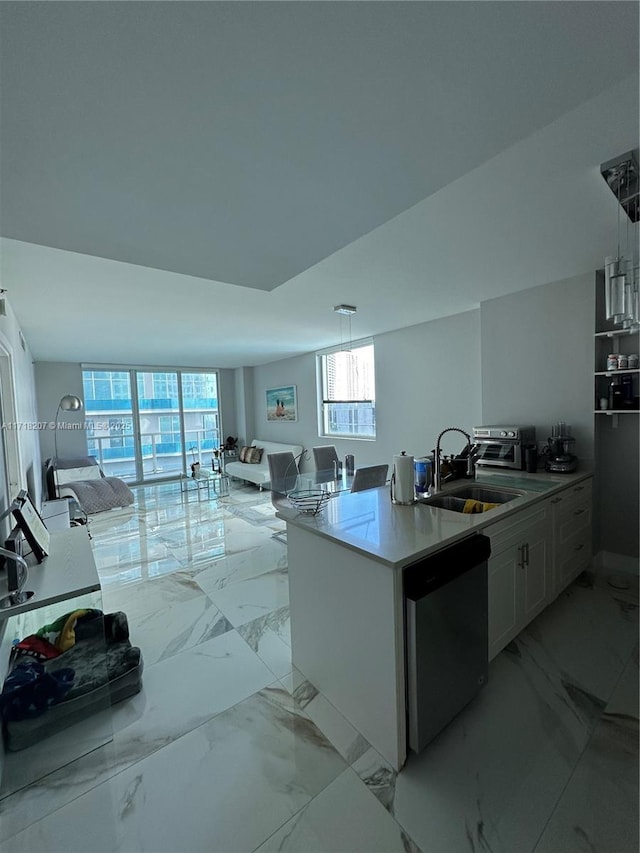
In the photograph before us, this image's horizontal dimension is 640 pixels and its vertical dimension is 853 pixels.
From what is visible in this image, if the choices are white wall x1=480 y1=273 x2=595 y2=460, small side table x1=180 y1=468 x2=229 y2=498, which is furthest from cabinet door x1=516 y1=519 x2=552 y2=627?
small side table x1=180 y1=468 x2=229 y2=498

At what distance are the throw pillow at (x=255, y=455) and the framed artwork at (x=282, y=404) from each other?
772 mm

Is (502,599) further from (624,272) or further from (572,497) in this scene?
(624,272)

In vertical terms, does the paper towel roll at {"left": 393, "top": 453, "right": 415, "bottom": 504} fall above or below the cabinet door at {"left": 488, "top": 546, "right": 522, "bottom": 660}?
above

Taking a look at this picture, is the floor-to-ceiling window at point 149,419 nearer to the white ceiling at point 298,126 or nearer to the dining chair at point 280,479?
the dining chair at point 280,479

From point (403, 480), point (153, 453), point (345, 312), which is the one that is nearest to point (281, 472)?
point (345, 312)

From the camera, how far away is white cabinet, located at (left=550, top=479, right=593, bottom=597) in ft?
7.87

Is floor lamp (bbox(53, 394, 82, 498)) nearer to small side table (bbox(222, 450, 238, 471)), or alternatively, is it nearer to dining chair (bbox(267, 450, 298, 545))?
dining chair (bbox(267, 450, 298, 545))

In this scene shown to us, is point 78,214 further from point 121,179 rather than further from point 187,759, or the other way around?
point 187,759

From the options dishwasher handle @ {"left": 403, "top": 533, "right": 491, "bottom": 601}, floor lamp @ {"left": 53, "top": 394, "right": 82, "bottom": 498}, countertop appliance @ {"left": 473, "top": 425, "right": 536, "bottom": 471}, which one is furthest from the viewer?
floor lamp @ {"left": 53, "top": 394, "right": 82, "bottom": 498}

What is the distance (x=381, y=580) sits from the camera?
1396mm

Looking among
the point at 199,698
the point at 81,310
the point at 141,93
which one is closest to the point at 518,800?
the point at 199,698

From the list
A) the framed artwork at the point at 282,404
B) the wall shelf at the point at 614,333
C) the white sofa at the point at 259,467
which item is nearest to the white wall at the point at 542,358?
the wall shelf at the point at 614,333

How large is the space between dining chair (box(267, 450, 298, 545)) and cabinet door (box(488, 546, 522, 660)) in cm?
230

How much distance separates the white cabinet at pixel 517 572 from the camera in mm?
1830
